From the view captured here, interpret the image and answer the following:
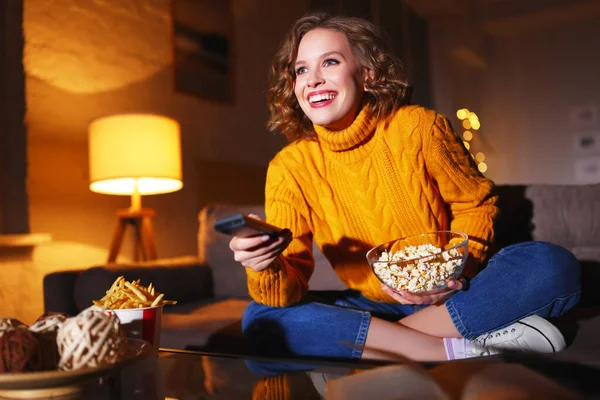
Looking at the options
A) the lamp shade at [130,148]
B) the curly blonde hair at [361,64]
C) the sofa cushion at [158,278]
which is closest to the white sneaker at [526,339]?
the curly blonde hair at [361,64]

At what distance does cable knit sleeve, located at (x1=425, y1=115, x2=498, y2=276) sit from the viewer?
3.73 feet

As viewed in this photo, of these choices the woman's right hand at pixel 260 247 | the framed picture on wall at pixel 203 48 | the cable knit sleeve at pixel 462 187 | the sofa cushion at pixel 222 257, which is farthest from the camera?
the framed picture on wall at pixel 203 48

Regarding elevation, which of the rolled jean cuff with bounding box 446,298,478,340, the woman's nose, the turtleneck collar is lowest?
the rolled jean cuff with bounding box 446,298,478,340

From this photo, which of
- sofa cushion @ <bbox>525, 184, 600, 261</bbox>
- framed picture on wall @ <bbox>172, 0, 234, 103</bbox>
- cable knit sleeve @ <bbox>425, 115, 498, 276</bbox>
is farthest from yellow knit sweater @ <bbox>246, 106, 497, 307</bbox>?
framed picture on wall @ <bbox>172, 0, 234, 103</bbox>

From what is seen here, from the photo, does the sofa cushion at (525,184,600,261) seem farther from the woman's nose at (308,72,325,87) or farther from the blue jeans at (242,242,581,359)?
the woman's nose at (308,72,325,87)

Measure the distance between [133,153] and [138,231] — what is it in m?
0.37

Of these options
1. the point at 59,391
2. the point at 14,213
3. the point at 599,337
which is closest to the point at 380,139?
the point at 599,337

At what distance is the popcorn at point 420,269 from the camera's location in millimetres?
925

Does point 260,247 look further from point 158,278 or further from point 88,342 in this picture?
point 158,278

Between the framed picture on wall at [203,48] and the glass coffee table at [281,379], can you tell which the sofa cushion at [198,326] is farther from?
the framed picture on wall at [203,48]

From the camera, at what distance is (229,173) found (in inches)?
127

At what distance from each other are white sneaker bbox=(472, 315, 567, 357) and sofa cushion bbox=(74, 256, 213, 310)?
962mm

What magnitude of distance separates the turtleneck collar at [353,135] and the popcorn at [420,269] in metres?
0.32

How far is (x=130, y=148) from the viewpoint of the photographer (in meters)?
2.06
